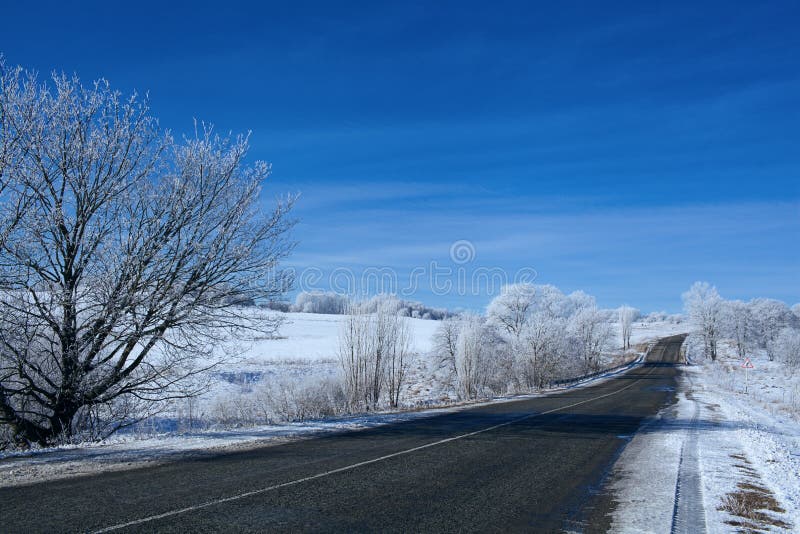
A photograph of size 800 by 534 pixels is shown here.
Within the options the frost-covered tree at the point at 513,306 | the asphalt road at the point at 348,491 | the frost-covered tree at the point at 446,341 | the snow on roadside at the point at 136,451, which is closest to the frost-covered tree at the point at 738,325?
the frost-covered tree at the point at 513,306

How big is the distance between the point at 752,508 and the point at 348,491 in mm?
5272

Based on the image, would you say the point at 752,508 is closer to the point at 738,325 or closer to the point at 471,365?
the point at 471,365

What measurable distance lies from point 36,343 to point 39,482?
673 cm

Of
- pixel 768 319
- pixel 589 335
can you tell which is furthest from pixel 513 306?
pixel 768 319

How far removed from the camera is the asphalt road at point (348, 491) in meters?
5.40

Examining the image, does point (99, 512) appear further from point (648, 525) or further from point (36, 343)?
point (36, 343)

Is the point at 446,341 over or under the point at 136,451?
over

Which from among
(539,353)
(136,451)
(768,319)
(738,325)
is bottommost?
(539,353)

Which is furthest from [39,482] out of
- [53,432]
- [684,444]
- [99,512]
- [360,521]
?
[684,444]

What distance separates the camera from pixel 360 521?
18.1 feet

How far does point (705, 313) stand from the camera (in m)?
84.9

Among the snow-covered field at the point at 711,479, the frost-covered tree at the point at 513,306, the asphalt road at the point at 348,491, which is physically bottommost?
the snow-covered field at the point at 711,479

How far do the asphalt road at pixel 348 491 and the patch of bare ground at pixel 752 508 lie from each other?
1460 mm

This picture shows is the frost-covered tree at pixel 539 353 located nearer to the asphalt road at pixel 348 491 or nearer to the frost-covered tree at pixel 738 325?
the asphalt road at pixel 348 491
